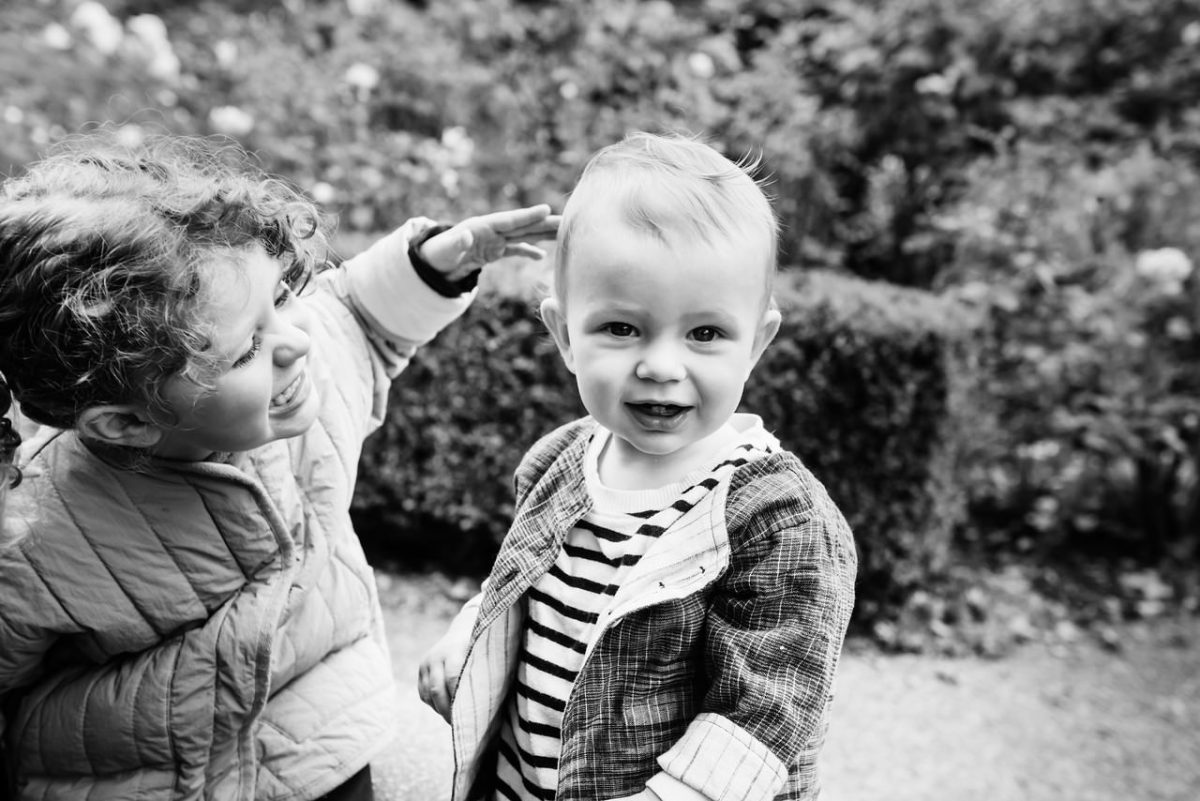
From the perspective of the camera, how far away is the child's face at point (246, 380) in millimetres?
1375

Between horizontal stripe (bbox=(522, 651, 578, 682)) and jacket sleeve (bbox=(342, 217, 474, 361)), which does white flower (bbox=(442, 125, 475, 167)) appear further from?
horizontal stripe (bbox=(522, 651, 578, 682))

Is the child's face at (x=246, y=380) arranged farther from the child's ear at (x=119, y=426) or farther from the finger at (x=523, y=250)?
the finger at (x=523, y=250)

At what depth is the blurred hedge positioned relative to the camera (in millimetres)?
3527

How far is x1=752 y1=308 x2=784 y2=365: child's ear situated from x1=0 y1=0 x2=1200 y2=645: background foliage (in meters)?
2.15

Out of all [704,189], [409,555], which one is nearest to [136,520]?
[704,189]

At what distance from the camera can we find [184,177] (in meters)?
1.45

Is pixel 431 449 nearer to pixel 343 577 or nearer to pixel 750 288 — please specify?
pixel 343 577

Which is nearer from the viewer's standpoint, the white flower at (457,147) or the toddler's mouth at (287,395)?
the toddler's mouth at (287,395)

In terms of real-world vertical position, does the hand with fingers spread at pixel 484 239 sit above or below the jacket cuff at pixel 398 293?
above

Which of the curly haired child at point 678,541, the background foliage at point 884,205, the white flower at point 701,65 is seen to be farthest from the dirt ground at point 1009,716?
the white flower at point 701,65

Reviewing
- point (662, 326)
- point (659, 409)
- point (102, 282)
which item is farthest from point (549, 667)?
point (102, 282)

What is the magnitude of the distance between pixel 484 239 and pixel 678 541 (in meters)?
0.78

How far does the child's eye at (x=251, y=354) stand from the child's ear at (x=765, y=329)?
0.73m

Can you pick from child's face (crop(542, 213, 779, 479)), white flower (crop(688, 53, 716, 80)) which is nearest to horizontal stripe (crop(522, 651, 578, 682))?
child's face (crop(542, 213, 779, 479))
